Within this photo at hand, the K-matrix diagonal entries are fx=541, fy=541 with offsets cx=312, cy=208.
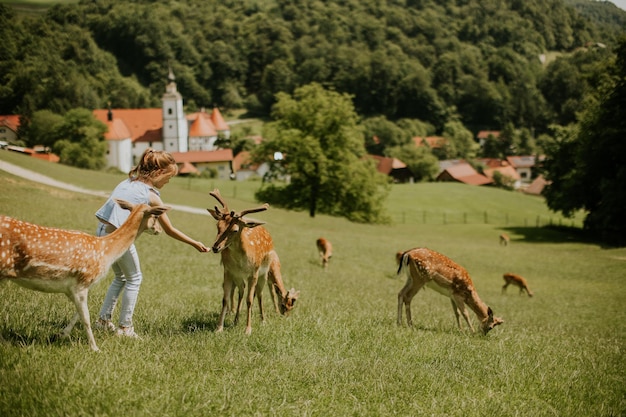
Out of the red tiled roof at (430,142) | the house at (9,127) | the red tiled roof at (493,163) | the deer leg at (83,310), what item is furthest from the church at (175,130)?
the deer leg at (83,310)

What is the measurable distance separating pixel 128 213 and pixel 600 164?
39.5m

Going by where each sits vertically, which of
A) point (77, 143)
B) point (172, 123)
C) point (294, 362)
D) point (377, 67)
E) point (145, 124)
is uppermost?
point (377, 67)

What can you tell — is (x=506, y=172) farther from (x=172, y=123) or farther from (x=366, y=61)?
(x=172, y=123)

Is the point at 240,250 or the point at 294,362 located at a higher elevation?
the point at 240,250

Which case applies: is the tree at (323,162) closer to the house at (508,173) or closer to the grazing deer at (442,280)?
the grazing deer at (442,280)

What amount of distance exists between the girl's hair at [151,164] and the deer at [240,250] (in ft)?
2.69

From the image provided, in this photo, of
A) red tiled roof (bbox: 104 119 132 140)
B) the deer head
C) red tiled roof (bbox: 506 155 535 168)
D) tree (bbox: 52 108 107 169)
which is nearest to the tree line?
red tiled roof (bbox: 104 119 132 140)

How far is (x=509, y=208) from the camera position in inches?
2517

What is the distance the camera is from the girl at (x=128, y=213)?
259 inches

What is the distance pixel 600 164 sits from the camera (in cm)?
3875

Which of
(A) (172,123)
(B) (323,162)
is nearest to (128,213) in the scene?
(B) (323,162)

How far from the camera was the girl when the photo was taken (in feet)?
21.6

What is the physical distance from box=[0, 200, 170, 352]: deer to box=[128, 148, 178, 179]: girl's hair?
31.1 inches

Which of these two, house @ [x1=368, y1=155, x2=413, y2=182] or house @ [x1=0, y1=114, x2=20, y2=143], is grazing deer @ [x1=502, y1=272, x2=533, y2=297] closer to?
house @ [x1=0, y1=114, x2=20, y2=143]
